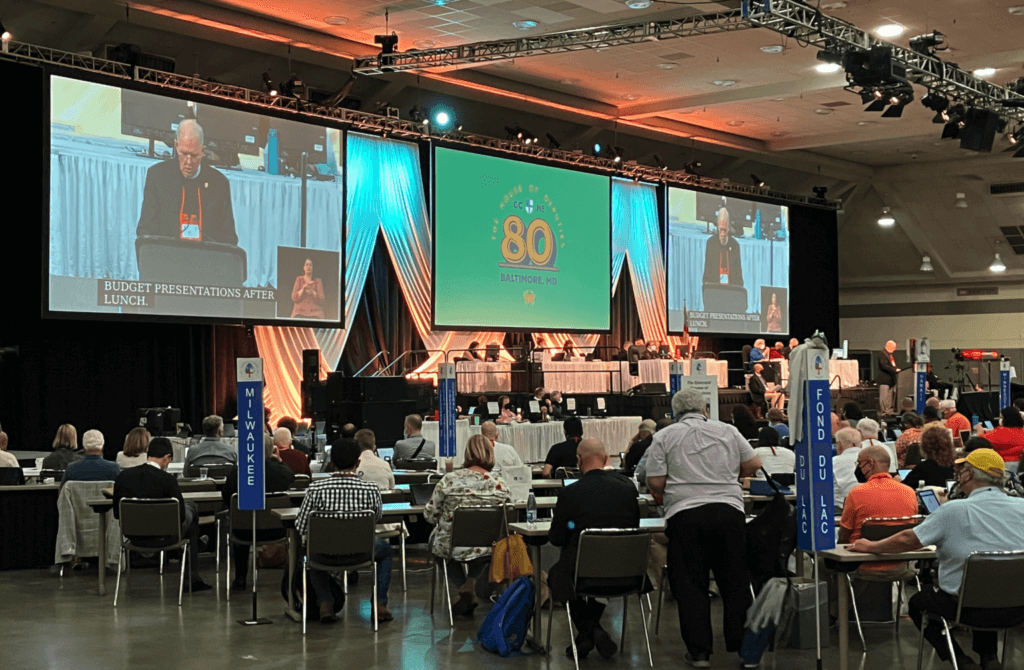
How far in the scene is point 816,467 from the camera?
554cm

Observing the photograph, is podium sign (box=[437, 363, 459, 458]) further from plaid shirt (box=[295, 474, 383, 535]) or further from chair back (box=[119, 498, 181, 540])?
plaid shirt (box=[295, 474, 383, 535])

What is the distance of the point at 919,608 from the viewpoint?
5.43 metres

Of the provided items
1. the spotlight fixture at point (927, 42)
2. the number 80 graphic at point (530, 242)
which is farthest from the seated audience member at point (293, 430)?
the spotlight fixture at point (927, 42)

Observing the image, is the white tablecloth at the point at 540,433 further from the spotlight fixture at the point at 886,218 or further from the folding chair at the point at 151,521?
the spotlight fixture at the point at 886,218

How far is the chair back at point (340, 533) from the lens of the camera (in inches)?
264

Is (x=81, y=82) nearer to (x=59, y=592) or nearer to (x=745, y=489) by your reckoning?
(x=59, y=592)

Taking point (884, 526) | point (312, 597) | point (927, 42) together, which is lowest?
point (312, 597)

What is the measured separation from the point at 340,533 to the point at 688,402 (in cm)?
221

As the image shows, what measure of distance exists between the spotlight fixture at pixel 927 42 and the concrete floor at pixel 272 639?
367 inches

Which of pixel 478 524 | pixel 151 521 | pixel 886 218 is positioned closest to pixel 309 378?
pixel 151 521

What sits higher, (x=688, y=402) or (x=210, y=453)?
(x=688, y=402)

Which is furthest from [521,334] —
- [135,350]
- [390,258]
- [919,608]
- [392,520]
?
[919,608]

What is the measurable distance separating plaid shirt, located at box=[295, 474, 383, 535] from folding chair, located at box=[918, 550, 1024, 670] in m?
3.42

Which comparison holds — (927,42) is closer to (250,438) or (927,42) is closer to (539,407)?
(539,407)
